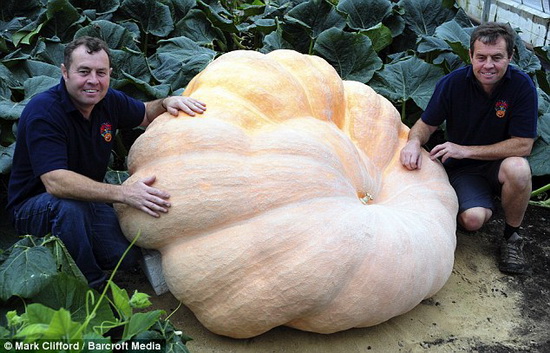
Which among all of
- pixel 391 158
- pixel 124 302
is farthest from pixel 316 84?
pixel 124 302

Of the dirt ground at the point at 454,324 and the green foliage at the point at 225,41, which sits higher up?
the green foliage at the point at 225,41

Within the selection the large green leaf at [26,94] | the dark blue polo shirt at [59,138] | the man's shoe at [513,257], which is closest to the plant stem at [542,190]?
the man's shoe at [513,257]

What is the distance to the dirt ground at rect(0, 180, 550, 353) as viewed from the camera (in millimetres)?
3000

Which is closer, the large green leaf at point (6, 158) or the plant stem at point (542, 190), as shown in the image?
the large green leaf at point (6, 158)

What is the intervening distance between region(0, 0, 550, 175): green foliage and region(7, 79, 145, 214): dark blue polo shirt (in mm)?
333

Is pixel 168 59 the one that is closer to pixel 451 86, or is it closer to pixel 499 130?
pixel 451 86

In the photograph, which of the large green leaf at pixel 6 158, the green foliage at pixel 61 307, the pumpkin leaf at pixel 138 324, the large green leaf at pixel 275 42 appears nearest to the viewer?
the green foliage at pixel 61 307

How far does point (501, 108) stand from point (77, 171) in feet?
7.73

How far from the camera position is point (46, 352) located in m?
1.85

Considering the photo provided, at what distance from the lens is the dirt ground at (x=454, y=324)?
9.84ft

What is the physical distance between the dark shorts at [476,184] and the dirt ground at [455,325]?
13.2 inches

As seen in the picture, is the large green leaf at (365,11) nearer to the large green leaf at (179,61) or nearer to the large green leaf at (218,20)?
the large green leaf at (218,20)

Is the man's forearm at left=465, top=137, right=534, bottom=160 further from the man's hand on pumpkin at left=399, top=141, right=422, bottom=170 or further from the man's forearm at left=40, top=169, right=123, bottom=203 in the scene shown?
the man's forearm at left=40, top=169, right=123, bottom=203

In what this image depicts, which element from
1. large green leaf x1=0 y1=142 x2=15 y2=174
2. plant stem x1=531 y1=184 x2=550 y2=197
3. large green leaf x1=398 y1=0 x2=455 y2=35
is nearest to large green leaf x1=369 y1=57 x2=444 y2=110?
plant stem x1=531 y1=184 x2=550 y2=197
